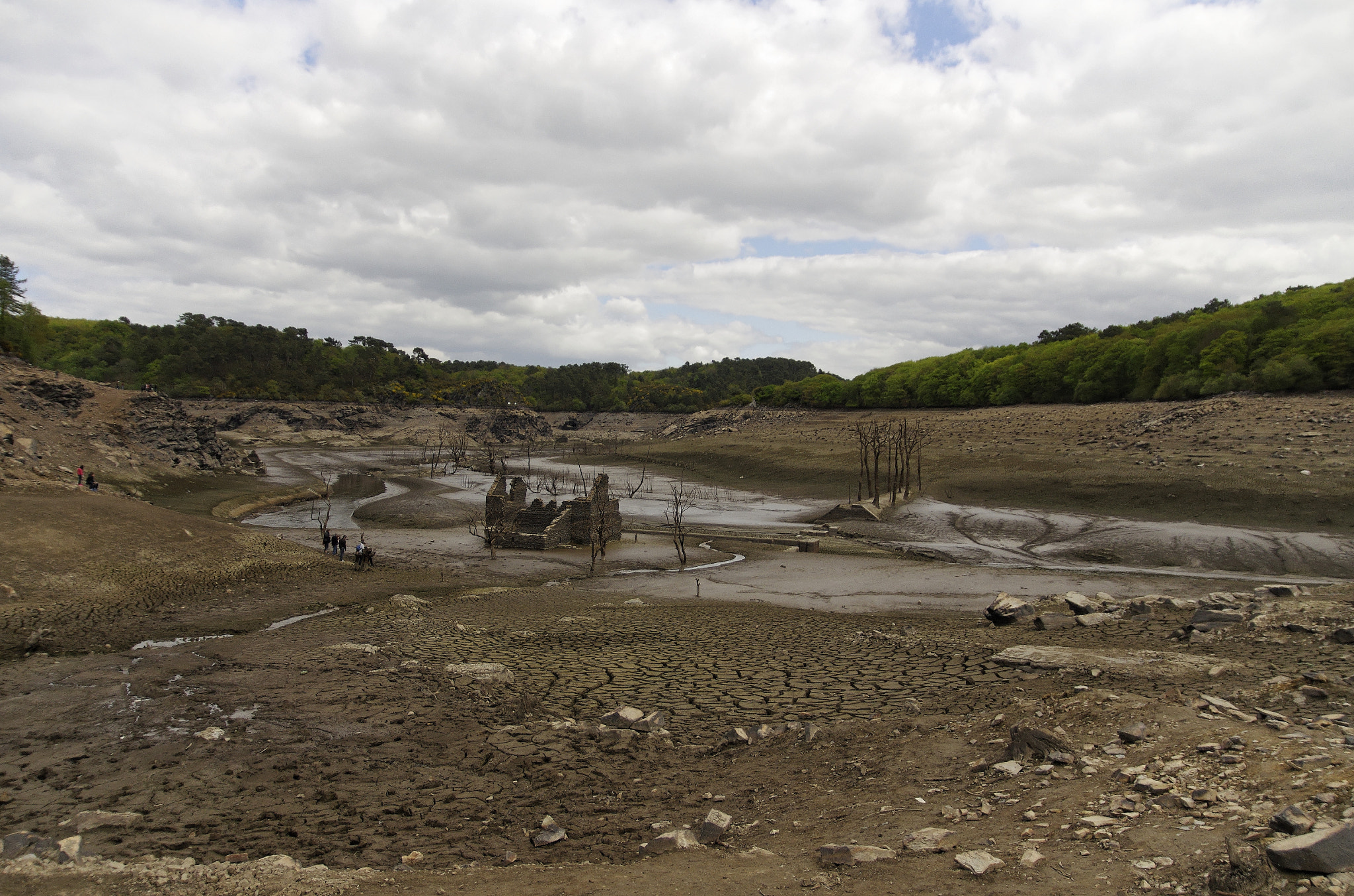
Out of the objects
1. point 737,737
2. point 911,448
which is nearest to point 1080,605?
point 737,737

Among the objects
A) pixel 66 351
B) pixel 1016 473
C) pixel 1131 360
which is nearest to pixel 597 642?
pixel 1016 473

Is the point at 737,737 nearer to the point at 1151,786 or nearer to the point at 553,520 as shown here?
the point at 1151,786

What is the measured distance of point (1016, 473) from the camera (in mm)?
40406

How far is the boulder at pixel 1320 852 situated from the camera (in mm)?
3959

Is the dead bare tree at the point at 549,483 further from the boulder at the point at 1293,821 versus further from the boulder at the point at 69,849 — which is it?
the boulder at the point at 1293,821

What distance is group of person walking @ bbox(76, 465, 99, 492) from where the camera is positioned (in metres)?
30.4

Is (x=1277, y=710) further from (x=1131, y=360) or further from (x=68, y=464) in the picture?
(x=1131, y=360)

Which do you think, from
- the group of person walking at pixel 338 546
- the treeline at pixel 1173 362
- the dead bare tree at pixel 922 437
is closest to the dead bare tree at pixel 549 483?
the group of person walking at pixel 338 546

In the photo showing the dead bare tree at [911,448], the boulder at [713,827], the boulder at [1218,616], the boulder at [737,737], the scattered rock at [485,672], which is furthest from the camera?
the dead bare tree at [911,448]

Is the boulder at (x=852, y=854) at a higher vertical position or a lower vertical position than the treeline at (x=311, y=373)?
lower

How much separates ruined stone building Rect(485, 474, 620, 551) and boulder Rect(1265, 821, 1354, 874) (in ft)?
83.3

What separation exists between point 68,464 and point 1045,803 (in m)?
44.2

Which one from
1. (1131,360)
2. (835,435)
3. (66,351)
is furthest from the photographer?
(66,351)

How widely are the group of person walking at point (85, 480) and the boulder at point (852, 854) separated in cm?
3621
